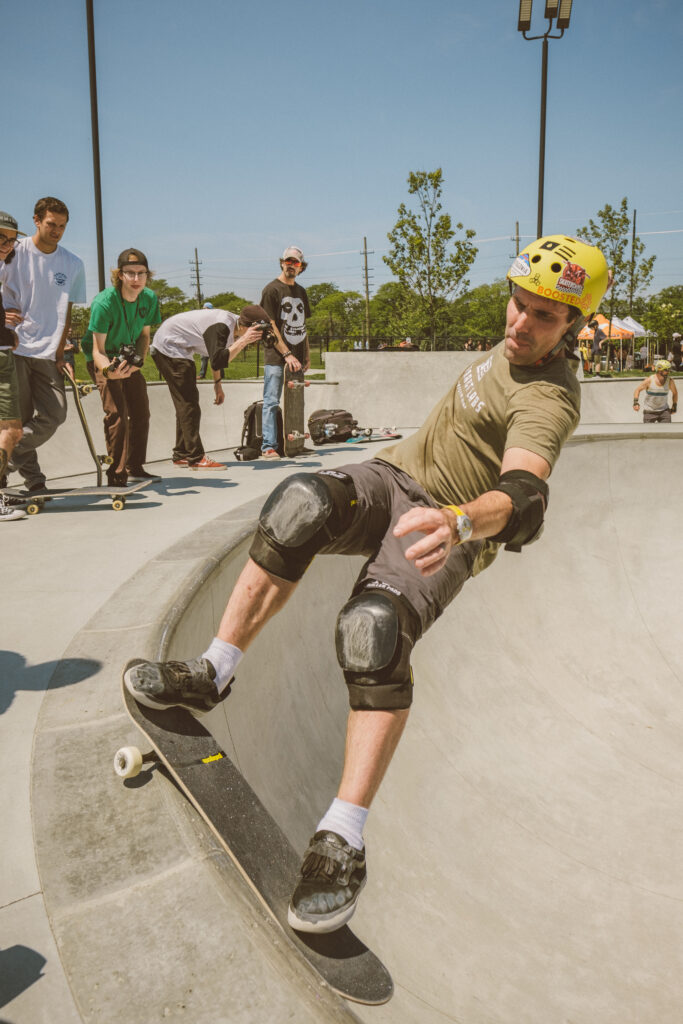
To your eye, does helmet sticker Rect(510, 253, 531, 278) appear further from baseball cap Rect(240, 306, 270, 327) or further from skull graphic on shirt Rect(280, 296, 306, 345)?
skull graphic on shirt Rect(280, 296, 306, 345)

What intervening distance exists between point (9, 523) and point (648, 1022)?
4845 millimetres

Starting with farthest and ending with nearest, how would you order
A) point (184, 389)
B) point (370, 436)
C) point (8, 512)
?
point (370, 436), point (184, 389), point (8, 512)

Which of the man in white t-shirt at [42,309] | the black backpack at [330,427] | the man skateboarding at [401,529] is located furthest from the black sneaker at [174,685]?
the black backpack at [330,427]

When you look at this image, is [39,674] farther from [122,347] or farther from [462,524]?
[122,347]

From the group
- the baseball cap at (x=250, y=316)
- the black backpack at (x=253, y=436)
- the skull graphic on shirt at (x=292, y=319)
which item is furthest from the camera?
the black backpack at (x=253, y=436)

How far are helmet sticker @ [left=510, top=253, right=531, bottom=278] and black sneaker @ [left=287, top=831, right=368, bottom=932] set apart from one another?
1980mm

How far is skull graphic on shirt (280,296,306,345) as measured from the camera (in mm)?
8859

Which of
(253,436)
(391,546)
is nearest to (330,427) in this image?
(253,436)

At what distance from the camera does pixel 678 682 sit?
19.5 feet

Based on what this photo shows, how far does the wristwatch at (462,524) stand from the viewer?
187 centimetres

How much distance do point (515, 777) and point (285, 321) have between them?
20.6 ft

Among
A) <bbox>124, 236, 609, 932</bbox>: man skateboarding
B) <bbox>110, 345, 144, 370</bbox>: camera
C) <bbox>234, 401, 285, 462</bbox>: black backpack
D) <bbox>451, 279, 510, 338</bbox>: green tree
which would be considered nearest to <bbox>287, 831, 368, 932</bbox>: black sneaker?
<bbox>124, 236, 609, 932</bbox>: man skateboarding

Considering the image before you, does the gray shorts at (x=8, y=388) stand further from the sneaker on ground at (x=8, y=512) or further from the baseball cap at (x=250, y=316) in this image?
the baseball cap at (x=250, y=316)

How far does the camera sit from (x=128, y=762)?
1.93 m
